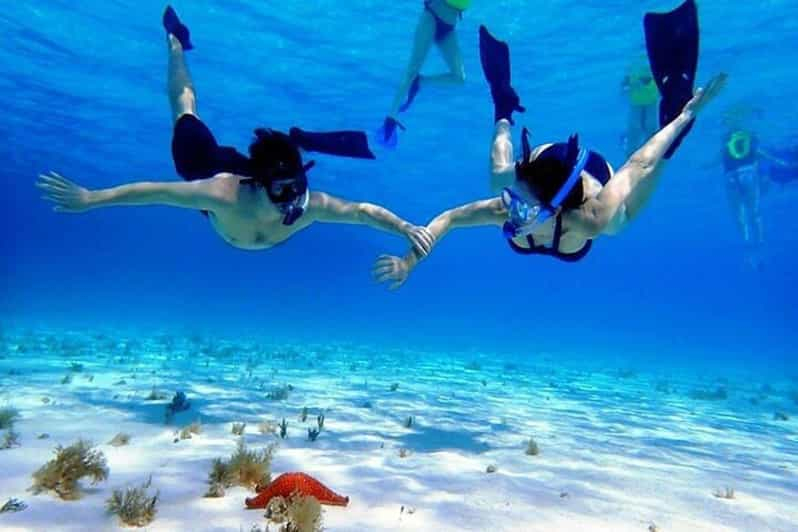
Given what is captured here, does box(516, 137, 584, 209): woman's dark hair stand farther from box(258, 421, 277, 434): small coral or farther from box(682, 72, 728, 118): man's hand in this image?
box(258, 421, 277, 434): small coral

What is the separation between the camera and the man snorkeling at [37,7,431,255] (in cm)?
557

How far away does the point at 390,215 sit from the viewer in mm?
6016

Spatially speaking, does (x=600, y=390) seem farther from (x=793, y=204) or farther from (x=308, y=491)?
(x=793, y=204)

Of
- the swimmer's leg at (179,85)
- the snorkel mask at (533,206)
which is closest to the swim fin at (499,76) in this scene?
the snorkel mask at (533,206)

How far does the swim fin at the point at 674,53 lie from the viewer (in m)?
6.72

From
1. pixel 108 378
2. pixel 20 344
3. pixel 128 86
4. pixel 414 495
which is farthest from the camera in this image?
pixel 128 86

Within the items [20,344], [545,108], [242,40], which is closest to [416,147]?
[545,108]

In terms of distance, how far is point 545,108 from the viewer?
86.3ft

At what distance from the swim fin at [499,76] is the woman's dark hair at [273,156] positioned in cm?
367

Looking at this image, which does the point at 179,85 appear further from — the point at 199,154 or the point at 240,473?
the point at 240,473

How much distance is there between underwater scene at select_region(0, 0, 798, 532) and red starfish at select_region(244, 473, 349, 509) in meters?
0.03

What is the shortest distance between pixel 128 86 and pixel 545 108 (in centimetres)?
2043

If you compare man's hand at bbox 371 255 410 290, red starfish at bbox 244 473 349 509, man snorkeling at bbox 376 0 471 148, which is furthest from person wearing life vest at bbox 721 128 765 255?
red starfish at bbox 244 473 349 509

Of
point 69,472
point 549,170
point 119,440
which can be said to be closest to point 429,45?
point 549,170
